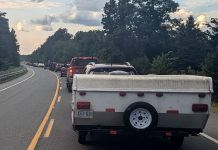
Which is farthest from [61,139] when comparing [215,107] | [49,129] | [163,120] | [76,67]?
[76,67]

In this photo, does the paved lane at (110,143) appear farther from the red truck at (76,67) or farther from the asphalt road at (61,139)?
the red truck at (76,67)

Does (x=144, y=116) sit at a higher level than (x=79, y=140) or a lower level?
higher

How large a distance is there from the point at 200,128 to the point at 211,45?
138 feet

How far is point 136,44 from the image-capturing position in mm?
82438

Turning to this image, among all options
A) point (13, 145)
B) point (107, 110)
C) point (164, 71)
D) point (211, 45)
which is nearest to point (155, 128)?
point (107, 110)

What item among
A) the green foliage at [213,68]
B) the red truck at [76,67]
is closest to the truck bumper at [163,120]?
the green foliage at [213,68]

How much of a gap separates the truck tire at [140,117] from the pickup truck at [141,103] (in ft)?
0.06

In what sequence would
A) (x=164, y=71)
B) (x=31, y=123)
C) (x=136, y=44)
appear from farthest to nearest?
(x=136, y=44) < (x=164, y=71) < (x=31, y=123)

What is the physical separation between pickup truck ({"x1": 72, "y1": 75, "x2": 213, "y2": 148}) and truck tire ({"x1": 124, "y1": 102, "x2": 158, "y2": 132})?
20mm

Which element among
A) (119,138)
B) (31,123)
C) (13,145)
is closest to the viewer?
(13,145)

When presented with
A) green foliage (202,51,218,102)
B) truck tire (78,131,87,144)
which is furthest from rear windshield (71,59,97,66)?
truck tire (78,131,87,144)

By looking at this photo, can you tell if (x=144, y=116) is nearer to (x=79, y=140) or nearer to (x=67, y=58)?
(x=79, y=140)

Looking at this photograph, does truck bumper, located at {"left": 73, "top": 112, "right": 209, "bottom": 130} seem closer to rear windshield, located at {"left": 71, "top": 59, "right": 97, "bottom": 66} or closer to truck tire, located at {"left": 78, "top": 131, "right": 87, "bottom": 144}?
truck tire, located at {"left": 78, "top": 131, "right": 87, "bottom": 144}

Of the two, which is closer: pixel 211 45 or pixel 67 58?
pixel 211 45
